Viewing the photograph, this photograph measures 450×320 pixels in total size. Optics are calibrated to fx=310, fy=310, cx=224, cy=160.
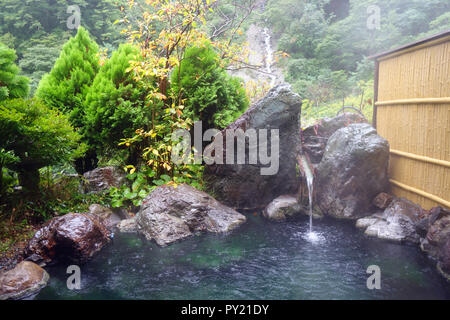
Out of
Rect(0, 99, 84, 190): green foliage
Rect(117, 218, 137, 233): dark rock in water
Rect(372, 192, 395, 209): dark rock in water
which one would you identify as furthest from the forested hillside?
Rect(0, 99, 84, 190): green foliage

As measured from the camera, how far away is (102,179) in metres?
6.37

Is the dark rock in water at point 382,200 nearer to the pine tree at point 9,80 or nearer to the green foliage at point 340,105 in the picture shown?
the pine tree at point 9,80

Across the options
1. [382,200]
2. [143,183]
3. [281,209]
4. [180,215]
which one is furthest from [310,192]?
[143,183]

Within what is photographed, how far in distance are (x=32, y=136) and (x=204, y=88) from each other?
3706 millimetres

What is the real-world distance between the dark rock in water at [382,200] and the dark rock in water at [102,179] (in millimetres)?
5161

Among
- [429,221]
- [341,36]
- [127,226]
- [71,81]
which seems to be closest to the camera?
[429,221]

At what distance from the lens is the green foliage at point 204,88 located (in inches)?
280

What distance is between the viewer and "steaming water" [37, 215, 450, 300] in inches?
141

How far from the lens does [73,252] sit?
14.6ft

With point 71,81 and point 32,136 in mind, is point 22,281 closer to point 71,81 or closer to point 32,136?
point 32,136

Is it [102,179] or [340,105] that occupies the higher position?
[340,105]

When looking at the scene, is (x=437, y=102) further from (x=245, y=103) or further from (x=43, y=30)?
(x=43, y=30)

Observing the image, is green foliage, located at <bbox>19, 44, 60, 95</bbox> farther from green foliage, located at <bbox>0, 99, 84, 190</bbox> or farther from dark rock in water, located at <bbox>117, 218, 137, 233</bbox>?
dark rock in water, located at <bbox>117, 218, 137, 233</bbox>
